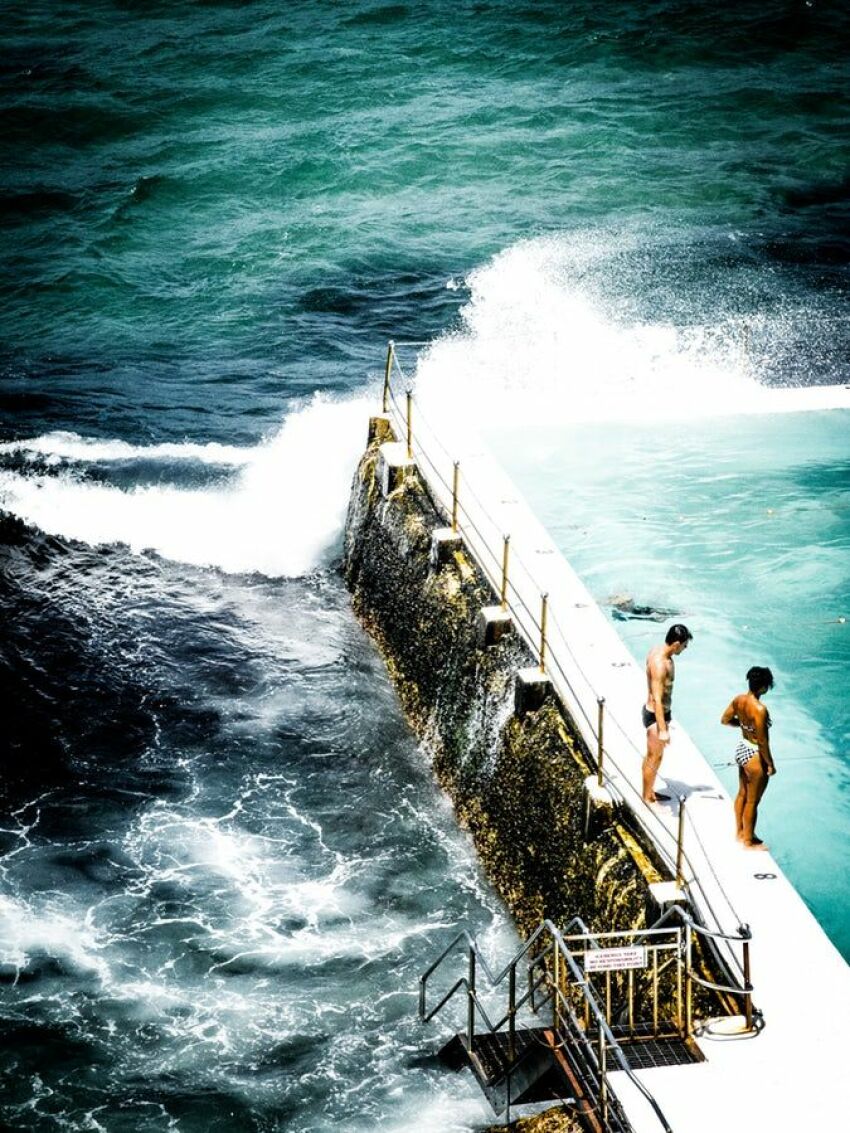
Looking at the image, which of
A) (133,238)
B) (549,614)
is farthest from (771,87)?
(549,614)

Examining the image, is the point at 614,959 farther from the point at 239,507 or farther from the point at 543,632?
the point at 239,507

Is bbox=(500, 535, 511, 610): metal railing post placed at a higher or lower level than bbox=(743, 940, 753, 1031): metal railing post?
higher

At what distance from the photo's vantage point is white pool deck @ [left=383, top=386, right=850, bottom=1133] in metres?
7.26

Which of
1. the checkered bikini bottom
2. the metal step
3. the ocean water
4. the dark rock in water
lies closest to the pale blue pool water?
the dark rock in water

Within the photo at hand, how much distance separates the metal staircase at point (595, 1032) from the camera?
738cm

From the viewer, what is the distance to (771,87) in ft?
119

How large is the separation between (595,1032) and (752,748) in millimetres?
2121

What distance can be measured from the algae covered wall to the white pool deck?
11.3 inches

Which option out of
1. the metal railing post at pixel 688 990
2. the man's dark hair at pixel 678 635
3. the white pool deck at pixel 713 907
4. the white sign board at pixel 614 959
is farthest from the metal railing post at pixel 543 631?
the white sign board at pixel 614 959

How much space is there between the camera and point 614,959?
7441mm

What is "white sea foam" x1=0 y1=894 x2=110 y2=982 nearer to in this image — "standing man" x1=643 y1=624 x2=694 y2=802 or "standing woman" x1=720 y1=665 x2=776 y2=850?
"standing man" x1=643 y1=624 x2=694 y2=802

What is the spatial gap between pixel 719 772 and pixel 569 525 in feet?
14.5

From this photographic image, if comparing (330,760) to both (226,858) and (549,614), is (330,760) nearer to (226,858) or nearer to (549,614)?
(226,858)

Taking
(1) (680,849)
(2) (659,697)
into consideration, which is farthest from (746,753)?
(1) (680,849)
